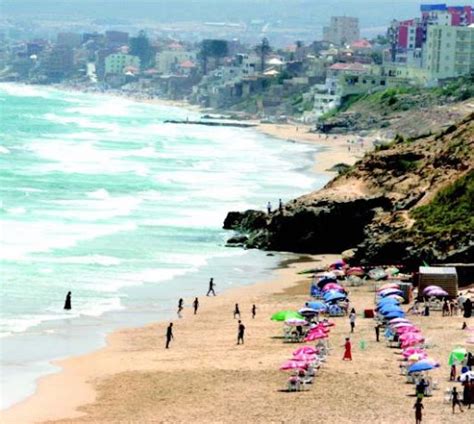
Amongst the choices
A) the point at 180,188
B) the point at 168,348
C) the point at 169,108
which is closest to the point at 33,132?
the point at 180,188

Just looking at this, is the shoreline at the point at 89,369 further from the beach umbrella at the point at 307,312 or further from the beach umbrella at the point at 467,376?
the beach umbrella at the point at 467,376

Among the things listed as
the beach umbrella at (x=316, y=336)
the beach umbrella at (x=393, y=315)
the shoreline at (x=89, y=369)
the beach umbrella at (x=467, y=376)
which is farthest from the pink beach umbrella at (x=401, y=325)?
the beach umbrella at (x=467, y=376)

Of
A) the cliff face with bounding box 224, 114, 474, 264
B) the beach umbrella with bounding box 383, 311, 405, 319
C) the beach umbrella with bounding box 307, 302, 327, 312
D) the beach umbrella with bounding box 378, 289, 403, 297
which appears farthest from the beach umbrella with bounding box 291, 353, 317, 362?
the cliff face with bounding box 224, 114, 474, 264

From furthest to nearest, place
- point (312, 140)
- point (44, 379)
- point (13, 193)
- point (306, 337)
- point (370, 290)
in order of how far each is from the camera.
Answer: point (312, 140) → point (13, 193) → point (370, 290) → point (306, 337) → point (44, 379)

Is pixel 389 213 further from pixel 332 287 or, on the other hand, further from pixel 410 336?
pixel 410 336

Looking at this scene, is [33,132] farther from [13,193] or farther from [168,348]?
[168,348]

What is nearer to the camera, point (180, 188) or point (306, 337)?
point (306, 337)
